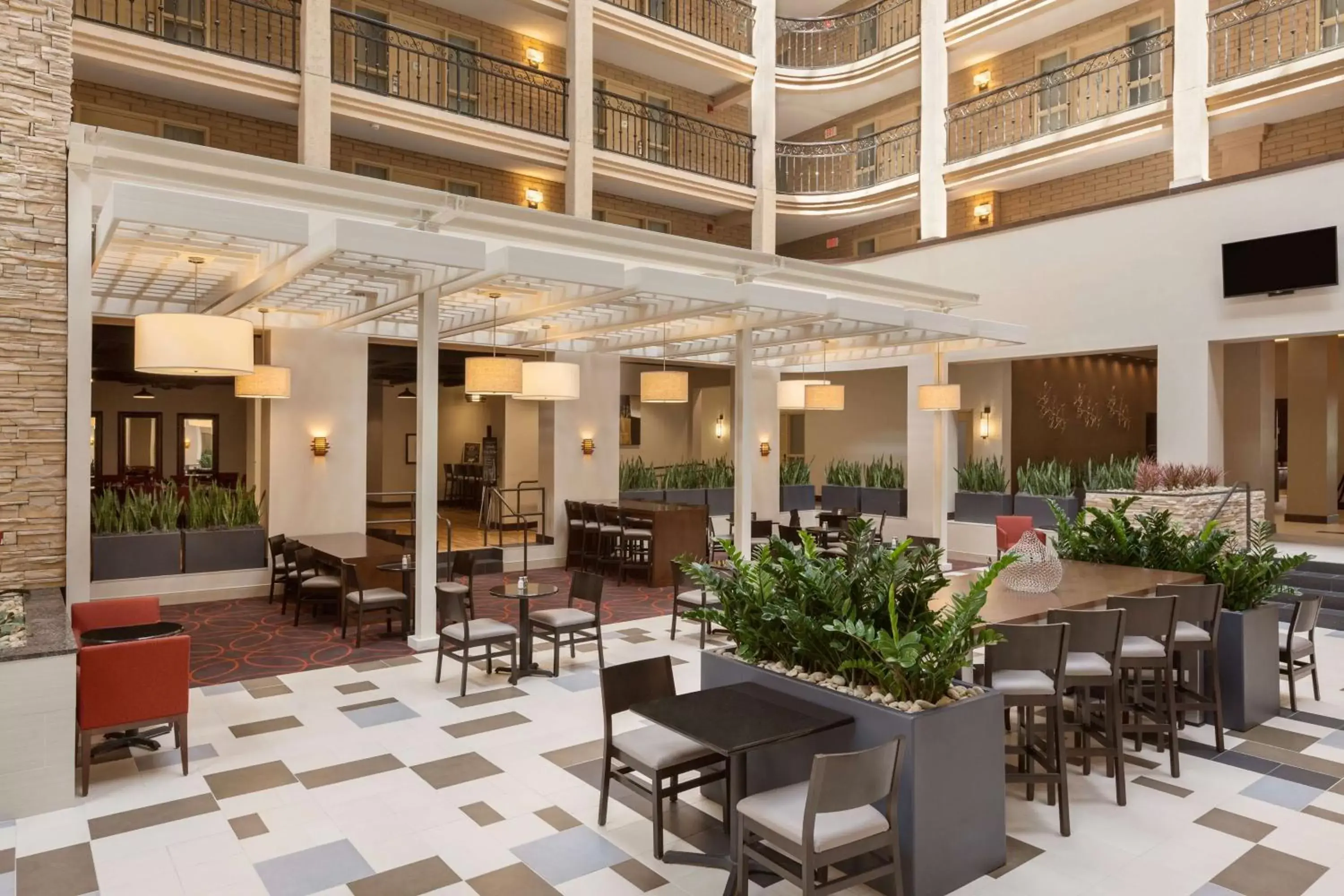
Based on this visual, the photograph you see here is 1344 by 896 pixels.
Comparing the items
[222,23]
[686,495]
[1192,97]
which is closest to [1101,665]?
[686,495]

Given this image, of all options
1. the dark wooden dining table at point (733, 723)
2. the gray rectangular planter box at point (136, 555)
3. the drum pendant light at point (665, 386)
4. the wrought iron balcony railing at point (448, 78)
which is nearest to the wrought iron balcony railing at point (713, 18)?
the wrought iron balcony railing at point (448, 78)

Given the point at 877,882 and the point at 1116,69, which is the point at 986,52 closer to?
the point at 1116,69

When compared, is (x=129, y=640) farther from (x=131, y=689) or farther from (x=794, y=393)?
(x=794, y=393)

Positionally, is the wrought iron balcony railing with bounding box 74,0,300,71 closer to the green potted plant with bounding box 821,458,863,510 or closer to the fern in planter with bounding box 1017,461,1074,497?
the green potted plant with bounding box 821,458,863,510

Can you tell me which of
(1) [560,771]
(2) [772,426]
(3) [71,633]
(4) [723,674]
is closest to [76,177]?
(3) [71,633]

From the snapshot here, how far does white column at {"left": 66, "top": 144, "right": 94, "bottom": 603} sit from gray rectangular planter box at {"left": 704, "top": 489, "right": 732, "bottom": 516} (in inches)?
339

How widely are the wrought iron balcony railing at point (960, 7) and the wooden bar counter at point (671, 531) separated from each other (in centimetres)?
977

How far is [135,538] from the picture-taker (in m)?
8.60

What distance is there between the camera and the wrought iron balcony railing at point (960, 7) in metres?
14.4

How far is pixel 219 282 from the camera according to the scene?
25.6ft

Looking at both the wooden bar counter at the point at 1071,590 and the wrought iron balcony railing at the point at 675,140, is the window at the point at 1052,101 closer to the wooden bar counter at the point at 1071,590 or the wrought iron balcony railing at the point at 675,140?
the wrought iron balcony railing at the point at 675,140

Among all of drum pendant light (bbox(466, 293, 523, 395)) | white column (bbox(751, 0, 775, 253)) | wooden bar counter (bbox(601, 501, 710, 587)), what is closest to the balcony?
white column (bbox(751, 0, 775, 253))

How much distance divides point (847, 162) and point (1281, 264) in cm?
871

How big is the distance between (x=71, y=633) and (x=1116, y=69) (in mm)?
15252
